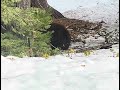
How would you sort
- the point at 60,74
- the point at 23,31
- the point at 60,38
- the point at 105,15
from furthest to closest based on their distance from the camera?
1. the point at 105,15
2. the point at 60,38
3. the point at 23,31
4. the point at 60,74

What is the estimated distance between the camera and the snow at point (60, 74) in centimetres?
466

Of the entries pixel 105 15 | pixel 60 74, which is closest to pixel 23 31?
pixel 60 74

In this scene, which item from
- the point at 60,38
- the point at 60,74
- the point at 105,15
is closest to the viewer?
the point at 60,74

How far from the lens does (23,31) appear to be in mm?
7855

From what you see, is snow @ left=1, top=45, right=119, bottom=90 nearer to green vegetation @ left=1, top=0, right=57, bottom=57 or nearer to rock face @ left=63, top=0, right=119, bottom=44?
green vegetation @ left=1, top=0, right=57, bottom=57

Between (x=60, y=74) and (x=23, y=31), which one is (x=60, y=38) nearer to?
(x=23, y=31)

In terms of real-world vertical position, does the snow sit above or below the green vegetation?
below

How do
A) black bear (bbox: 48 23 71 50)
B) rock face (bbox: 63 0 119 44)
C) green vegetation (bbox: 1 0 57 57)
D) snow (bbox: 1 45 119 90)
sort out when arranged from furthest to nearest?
rock face (bbox: 63 0 119 44) → black bear (bbox: 48 23 71 50) → green vegetation (bbox: 1 0 57 57) → snow (bbox: 1 45 119 90)

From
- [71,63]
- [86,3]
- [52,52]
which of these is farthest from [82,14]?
[71,63]

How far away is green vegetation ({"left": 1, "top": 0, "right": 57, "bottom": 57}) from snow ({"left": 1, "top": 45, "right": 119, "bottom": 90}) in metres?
1.16

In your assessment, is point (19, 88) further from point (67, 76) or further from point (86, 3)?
point (86, 3)

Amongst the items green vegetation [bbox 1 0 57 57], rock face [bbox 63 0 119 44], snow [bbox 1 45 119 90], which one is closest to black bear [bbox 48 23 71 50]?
rock face [bbox 63 0 119 44]

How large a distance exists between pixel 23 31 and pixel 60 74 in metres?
2.84

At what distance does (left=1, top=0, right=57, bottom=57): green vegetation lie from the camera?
7.23 meters
